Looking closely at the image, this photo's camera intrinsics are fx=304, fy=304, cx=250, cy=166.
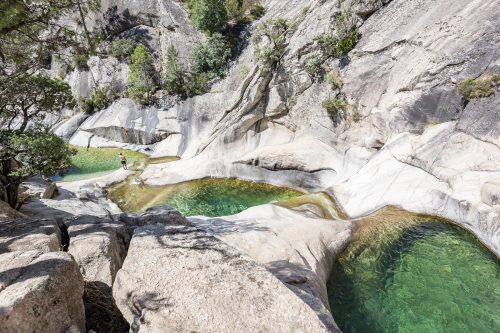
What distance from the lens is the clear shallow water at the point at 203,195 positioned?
18812 mm

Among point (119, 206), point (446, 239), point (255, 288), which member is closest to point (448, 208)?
point (446, 239)

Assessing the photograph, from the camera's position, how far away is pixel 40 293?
4996 millimetres

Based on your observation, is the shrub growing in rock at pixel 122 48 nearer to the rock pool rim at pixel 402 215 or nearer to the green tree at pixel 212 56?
the green tree at pixel 212 56

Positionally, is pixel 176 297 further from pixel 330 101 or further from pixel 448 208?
pixel 330 101

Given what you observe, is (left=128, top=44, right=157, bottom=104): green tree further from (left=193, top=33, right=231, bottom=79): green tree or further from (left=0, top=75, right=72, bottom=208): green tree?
(left=0, top=75, right=72, bottom=208): green tree

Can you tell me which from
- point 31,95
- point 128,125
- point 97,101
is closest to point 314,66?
point 31,95

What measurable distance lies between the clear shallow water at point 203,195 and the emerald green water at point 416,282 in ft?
25.9

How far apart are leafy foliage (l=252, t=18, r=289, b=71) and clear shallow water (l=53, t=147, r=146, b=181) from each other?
1571 centimetres

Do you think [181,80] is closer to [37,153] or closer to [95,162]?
[95,162]

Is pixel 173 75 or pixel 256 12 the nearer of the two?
pixel 173 75

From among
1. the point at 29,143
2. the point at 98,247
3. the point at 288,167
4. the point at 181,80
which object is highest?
the point at 181,80

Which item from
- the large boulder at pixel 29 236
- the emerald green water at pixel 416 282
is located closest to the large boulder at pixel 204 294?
the large boulder at pixel 29 236

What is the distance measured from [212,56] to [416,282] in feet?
86.5

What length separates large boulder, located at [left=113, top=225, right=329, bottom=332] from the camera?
16.0ft
